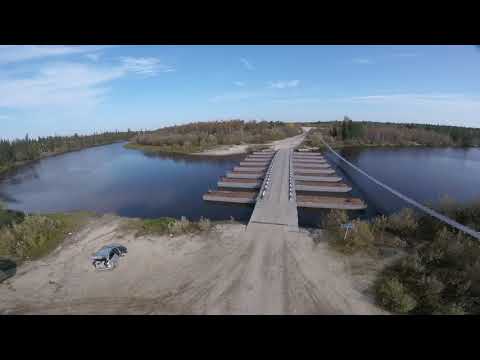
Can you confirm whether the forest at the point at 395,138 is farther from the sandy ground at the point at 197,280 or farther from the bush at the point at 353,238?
the sandy ground at the point at 197,280

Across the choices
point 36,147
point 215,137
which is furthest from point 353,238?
point 36,147

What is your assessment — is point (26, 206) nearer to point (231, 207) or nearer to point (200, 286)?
point (231, 207)

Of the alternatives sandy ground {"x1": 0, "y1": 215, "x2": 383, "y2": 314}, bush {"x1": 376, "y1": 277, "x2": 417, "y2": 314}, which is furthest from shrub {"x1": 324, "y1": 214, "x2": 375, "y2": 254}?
bush {"x1": 376, "y1": 277, "x2": 417, "y2": 314}

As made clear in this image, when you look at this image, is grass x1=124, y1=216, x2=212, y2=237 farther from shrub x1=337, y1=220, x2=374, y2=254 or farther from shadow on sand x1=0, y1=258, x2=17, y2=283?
shrub x1=337, y1=220, x2=374, y2=254

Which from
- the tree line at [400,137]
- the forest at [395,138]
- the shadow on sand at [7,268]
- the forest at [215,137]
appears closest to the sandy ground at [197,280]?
the shadow on sand at [7,268]

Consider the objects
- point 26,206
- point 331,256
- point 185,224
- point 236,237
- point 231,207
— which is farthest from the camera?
point 26,206
